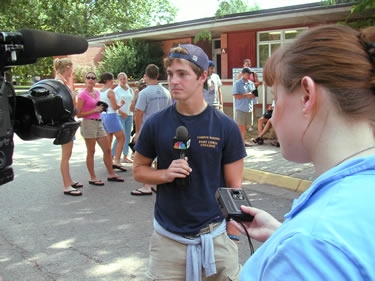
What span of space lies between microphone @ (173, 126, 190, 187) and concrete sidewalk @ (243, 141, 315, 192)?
468 centimetres

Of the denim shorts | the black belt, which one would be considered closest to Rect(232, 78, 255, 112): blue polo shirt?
the denim shorts

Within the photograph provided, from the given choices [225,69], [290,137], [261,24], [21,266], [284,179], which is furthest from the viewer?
[225,69]

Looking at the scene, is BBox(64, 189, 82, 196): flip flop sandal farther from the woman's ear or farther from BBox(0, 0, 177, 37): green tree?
BBox(0, 0, 177, 37): green tree

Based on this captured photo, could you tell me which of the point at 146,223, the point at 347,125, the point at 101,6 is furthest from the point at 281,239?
the point at 101,6

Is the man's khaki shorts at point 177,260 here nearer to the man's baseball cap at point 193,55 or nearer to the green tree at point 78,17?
the man's baseball cap at point 193,55

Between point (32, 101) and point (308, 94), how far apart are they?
1293 mm

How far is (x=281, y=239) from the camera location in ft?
2.77

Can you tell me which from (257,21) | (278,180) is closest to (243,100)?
(278,180)

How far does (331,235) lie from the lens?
2.57 feet

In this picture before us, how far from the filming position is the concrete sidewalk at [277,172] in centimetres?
693

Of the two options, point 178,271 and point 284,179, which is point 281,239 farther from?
point 284,179

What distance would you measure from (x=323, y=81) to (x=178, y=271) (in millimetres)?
1723

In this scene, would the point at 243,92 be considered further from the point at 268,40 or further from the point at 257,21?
the point at 268,40

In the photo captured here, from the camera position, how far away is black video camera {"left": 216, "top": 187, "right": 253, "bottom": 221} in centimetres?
162
